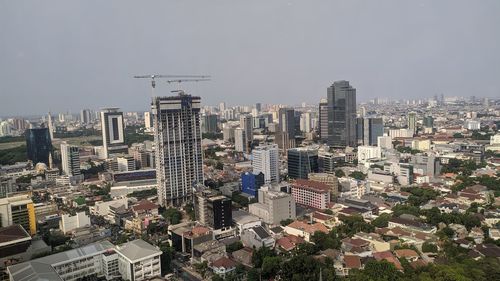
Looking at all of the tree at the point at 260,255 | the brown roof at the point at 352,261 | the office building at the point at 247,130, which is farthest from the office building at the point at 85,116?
the brown roof at the point at 352,261

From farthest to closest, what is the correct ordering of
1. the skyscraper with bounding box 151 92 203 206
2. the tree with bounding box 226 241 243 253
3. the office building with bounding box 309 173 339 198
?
the office building with bounding box 309 173 339 198 < the skyscraper with bounding box 151 92 203 206 < the tree with bounding box 226 241 243 253

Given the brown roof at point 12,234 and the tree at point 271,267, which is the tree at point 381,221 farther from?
the brown roof at point 12,234

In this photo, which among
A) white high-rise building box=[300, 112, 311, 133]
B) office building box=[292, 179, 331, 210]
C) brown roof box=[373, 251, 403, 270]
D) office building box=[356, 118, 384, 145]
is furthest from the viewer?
white high-rise building box=[300, 112, 311, 133]

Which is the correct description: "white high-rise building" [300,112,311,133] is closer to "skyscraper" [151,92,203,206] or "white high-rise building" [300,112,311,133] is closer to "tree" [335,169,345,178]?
"tree" [335,169,345,178]

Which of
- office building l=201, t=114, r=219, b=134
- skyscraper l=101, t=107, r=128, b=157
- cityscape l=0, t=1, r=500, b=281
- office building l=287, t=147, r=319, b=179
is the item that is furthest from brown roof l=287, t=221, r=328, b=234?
office building l=201, t=114, r=219, b=134

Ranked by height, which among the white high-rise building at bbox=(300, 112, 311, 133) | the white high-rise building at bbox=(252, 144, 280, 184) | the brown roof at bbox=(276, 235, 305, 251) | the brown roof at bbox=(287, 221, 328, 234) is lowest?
the brown roof at bbox=(276, 235, 305, 251)

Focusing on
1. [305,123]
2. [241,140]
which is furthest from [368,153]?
[305,123]

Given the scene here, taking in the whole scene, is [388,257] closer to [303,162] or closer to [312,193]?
[312,193]
